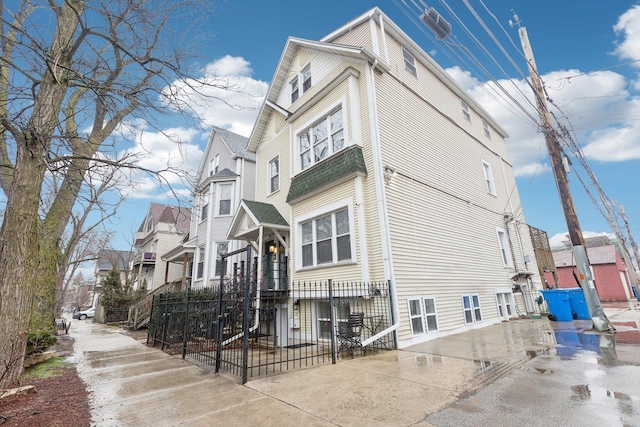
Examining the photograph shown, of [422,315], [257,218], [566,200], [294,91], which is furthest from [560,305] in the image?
[294,91]

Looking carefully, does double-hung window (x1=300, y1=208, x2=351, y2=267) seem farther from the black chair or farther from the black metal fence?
the black chair

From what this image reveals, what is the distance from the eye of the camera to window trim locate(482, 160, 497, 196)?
14444 mm

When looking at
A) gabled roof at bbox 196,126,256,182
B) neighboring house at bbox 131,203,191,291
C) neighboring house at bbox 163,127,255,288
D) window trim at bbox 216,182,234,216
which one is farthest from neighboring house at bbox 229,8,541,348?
neighboring house at bbox 131,203,191,291

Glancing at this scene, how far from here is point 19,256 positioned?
16.6 feet

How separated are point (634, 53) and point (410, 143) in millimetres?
8061

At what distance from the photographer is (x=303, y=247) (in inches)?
410

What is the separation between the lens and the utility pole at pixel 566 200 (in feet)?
27.0

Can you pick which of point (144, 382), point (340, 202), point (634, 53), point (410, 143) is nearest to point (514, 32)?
point (634, 53)

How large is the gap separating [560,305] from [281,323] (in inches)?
406

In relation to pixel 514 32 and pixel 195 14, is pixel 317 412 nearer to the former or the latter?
pixel 195 14

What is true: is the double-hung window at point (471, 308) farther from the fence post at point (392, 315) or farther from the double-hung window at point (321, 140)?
the double-hung window at point (321, 140)

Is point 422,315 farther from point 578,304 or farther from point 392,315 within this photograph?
point 578,304

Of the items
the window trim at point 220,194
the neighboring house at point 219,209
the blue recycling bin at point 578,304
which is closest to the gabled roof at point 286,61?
the neighboring house at point 219,209

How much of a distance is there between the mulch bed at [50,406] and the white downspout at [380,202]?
17.2ft
